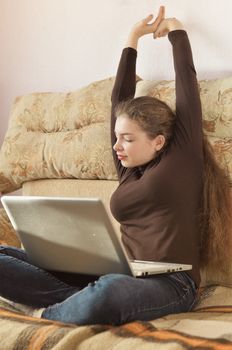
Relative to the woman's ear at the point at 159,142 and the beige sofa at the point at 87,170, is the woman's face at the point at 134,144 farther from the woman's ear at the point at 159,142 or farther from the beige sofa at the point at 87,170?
the beige sofa at the point at 87,170

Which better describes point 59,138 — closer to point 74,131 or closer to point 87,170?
point 74,131

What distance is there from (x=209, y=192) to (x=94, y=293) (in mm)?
558

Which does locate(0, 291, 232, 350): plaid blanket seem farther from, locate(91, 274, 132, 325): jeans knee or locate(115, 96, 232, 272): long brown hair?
locate(115, 96, 232, 272): long brown hair

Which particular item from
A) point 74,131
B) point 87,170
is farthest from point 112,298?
point 74,131

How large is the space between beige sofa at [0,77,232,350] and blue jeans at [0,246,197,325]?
4 centimetres

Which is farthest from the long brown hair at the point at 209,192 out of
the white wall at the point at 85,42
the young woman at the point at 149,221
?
the white wall at the point at 85,42

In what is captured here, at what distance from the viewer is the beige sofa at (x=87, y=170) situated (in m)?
1.15

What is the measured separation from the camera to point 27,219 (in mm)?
1507

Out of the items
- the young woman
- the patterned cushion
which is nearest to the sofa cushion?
the patterned cushion

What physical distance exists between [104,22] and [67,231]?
1.38 meters

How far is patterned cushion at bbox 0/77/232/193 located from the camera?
184 cm

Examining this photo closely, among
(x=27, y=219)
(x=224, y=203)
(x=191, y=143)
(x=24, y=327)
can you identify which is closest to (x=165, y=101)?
(x=191, y=143)

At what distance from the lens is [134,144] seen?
1.73 meters

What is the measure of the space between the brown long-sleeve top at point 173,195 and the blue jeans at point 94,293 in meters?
0.10
